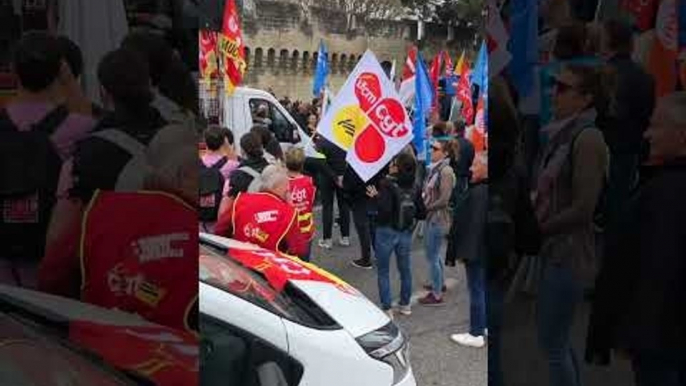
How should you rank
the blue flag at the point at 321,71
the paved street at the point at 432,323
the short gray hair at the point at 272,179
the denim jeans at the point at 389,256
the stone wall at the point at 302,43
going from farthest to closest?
the stone wall at the point at 302,43, the blue flag at the point at 321,71, the denim jeans at the point at 389,256, the paved street at the point at 432,323, the short gray hair at the point at 272,179

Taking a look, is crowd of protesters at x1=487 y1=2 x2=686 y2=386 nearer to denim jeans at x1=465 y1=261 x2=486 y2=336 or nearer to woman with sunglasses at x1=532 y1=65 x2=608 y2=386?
woman with sunglasses at x1=532 y1=65 x2=608 y2=386

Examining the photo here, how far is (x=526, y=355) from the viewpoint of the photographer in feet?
5.27

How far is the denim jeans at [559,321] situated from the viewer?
5.06 feet

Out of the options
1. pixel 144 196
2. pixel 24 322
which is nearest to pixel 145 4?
pixel 144 196

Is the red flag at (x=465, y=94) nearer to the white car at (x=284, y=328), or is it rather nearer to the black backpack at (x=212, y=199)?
the black backpack at (x=212, y=199)

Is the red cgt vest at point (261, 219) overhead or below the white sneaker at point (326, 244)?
overhead

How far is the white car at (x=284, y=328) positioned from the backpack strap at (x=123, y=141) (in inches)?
53.4

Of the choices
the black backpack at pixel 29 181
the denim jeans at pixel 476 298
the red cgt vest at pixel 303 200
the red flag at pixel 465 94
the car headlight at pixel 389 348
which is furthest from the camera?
the red flag at pixel 465 94

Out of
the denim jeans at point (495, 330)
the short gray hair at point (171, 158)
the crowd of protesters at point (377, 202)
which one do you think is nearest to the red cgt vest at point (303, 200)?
the crowd of protesters at point (377, 202)

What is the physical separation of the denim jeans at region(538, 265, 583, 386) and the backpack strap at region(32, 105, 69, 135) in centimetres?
84

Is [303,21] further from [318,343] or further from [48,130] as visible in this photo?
[48,130]

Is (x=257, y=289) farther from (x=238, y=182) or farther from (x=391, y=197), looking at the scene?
(x=391, y=197)

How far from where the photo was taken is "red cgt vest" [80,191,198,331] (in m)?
1.36

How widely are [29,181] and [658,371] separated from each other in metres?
1.09
